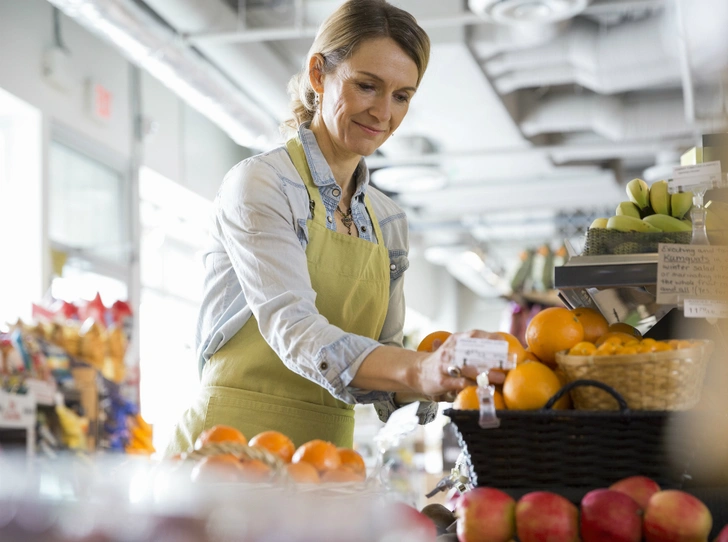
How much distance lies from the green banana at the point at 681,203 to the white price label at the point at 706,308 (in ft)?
1.17

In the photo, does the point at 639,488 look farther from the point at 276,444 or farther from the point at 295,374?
the point at 295,374

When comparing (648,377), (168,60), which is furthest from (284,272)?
(168,60)

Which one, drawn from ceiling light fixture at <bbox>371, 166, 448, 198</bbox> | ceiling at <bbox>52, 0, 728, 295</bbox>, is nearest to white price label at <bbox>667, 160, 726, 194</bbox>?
ceiling at <bbox>52, 0, 728, 295</bbox>

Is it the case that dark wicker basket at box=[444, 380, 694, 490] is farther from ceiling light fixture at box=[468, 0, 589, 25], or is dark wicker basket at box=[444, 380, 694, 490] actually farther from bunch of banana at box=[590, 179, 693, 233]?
ceiling light fixture at box=[468, 0, 589, 25]

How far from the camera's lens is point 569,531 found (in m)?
1.25

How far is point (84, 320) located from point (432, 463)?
11564 mm

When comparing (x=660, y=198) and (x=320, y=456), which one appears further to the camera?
(x=660, y=198)

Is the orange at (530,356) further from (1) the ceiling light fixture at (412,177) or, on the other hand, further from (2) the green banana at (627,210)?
(1) the ceiling light fixture at (412,177)

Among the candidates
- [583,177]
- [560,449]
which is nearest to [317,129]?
[560,449]

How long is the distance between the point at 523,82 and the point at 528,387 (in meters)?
6.22

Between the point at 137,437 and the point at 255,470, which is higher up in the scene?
the point at 255,470

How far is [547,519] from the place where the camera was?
1.26 metres

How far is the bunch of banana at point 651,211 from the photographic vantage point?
1.74 meters

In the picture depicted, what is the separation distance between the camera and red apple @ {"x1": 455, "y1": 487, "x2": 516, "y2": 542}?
4.25ft
